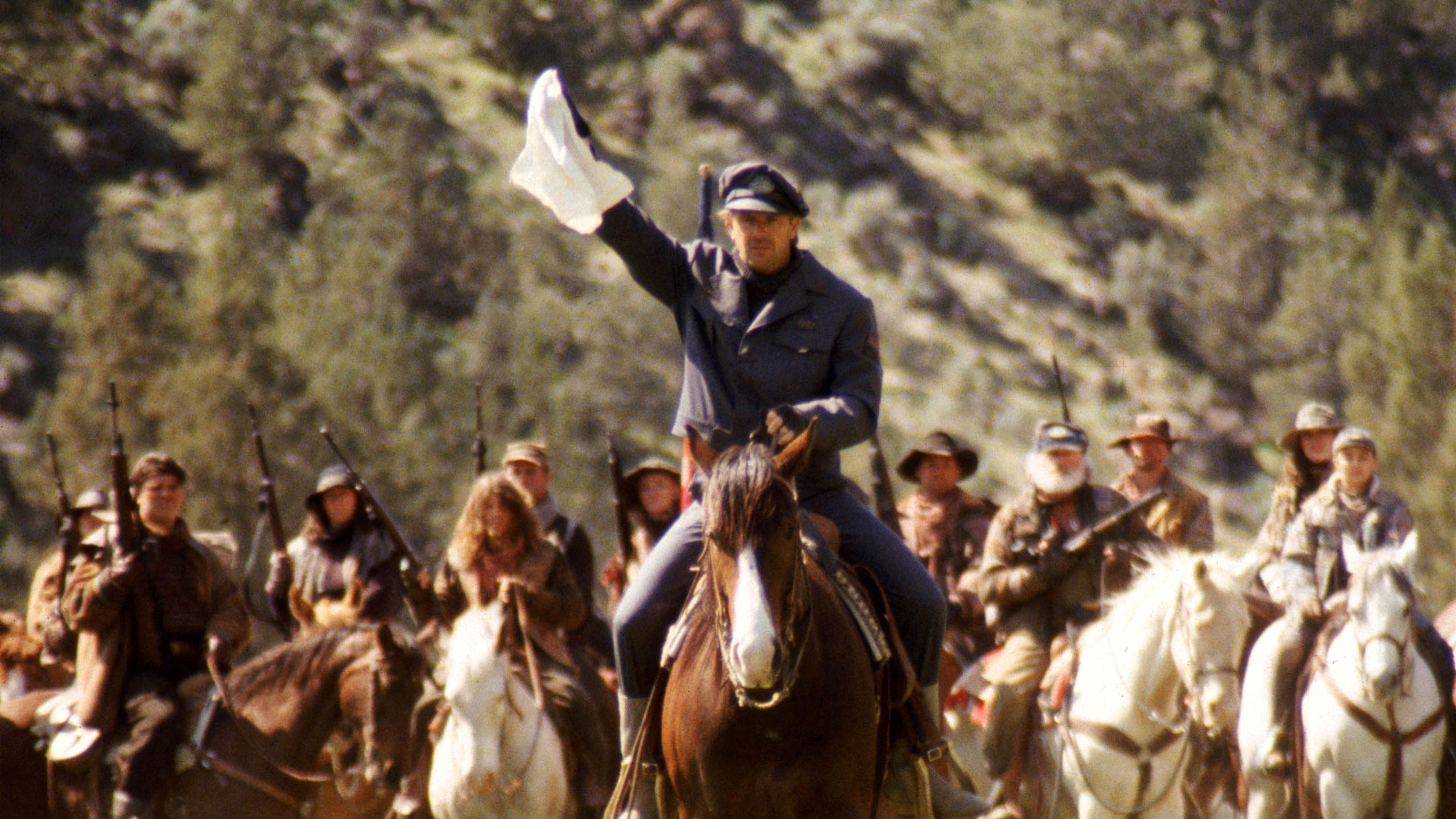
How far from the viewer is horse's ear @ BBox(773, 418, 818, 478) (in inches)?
207

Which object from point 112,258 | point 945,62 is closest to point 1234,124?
point 945,62

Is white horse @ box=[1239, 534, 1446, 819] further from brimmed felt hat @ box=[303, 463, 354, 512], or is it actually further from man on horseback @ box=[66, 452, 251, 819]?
brimmed felt hat @ box=[303, 463, 354, 512]

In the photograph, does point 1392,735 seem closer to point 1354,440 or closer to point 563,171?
point 1354,440

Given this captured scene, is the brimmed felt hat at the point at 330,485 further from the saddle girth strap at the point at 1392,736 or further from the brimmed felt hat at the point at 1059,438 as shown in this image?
the saddle girth strap at the point at 1392,736

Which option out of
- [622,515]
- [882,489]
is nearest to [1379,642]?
[882,489]

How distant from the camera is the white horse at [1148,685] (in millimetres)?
8836

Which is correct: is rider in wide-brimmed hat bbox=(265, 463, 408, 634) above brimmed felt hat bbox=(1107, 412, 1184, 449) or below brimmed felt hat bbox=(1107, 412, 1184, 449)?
below

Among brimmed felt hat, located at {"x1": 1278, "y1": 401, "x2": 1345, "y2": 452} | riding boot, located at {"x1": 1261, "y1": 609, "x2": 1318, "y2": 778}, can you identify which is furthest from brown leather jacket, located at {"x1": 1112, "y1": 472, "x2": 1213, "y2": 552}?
riding boot, located at {"x1": 1261, "y1": 609, "x2": 1318, "y2": 778}

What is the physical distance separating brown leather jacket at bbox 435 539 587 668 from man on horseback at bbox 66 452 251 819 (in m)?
1.23

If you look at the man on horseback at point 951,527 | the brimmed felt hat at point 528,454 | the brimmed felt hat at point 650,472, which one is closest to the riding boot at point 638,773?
the man on horseback at point 951,527

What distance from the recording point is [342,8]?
174 ft

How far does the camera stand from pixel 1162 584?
9180mm

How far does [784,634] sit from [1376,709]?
5606 mm

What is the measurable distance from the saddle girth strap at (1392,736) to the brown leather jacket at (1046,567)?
1.44 meters
